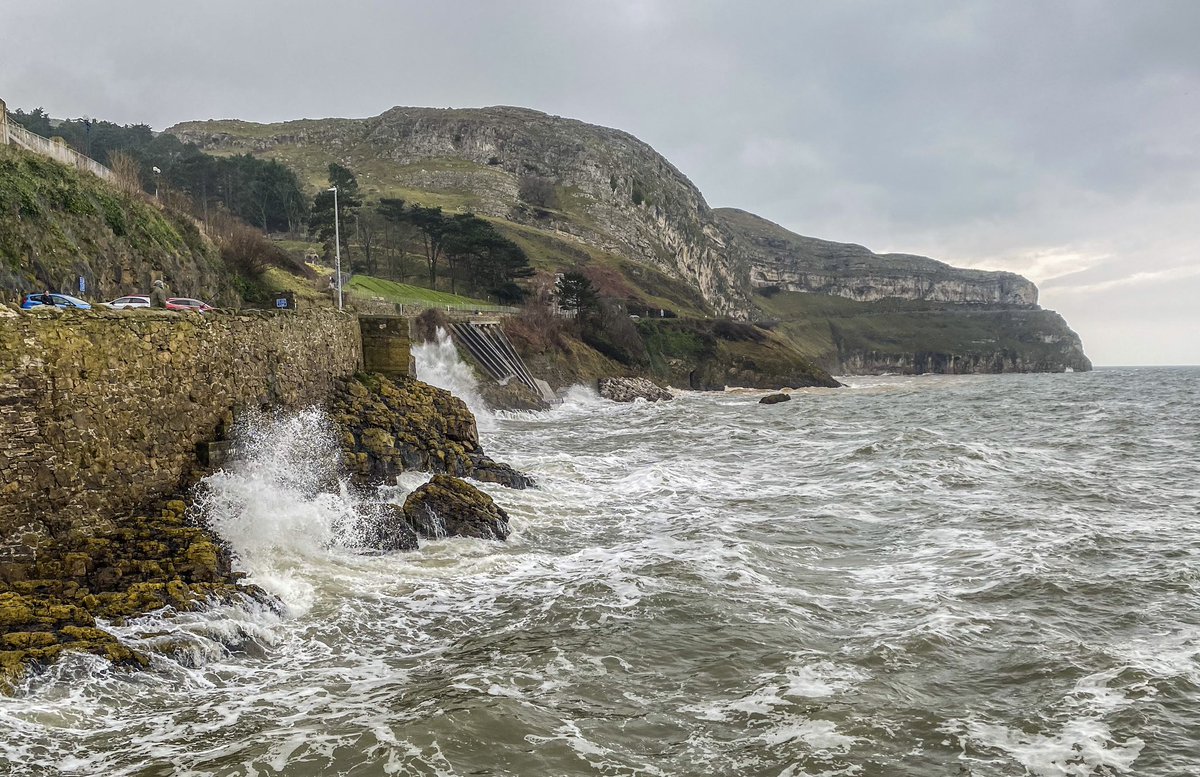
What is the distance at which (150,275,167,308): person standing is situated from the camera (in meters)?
26.2

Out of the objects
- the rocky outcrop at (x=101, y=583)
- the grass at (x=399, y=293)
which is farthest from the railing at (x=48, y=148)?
the grass at (x=399, y=293)

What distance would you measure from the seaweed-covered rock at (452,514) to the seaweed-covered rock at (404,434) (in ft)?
Result: 9.92

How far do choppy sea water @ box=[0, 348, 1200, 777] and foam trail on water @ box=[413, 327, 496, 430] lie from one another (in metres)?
23.2

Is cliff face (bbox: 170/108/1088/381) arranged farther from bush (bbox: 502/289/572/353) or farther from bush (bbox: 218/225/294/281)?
bush (bbox: 218/225/294/281)

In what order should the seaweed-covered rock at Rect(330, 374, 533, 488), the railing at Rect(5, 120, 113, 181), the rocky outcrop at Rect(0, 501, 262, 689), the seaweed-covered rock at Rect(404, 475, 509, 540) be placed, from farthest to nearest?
the railing at Rect(5, 120, 113, 181) → the seaweed-covered rock at Rect(330, 374, 533, 488) → the seaweed-covered rock at Rect(404, 475, 509, 540) → the rocky outcrop at Rect(0, 501, 262, 689)

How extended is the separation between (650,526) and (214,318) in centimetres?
1119

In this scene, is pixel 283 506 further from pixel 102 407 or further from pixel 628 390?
pixel 628 390

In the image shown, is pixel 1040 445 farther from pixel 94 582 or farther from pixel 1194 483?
pixel 94 582

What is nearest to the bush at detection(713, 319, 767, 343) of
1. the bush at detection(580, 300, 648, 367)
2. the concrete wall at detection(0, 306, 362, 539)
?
the bush at detection(580, 300, 648, 367)

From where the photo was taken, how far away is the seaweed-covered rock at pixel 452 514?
1598 cm

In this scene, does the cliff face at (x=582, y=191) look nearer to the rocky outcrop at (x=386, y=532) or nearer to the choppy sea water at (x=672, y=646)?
the choppy sea water at (x=672, y=646)

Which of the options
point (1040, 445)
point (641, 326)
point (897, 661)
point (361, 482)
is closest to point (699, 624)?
point (897, 661)

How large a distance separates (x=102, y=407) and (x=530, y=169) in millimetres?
159800

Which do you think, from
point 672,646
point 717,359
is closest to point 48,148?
point 672,646
